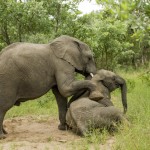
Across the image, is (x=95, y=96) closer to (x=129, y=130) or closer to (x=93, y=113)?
(x=93, y=113)

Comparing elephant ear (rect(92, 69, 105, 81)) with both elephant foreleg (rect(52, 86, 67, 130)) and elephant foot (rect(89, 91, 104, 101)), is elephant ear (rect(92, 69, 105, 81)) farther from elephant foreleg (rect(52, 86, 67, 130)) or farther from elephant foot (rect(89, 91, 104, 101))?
elephant foreleg (rect(52, 86, 67, 130))

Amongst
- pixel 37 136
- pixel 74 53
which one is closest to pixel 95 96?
pixel 74 53

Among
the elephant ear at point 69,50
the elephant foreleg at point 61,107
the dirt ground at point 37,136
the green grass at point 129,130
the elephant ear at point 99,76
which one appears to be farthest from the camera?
the elephant foreleg at point 61,107

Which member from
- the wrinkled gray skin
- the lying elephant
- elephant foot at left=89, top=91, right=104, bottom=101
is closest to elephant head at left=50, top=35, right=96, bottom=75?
the wrinkled gray skin

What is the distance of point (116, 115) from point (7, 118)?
127 inches

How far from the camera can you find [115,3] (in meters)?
4.98

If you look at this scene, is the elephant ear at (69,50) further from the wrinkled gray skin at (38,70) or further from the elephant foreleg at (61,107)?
the elephant foreleg at (61,107)

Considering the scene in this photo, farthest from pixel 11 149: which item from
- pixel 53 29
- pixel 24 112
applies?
pixel 53 29

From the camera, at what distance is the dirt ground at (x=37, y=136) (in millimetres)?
5445

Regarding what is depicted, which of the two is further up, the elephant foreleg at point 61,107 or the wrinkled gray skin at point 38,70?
the wrinkled gray skin at point 38,70

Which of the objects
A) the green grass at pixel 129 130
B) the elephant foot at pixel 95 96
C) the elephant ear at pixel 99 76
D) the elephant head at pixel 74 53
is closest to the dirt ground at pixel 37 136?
the green grass at pixel 129 130

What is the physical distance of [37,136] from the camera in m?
Result: 6.25

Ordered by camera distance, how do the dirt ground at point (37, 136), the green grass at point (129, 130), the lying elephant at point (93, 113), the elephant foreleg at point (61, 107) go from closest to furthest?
the green grass at point (129, 130), the dirt ground at point (37, 136), the lying elephant at point (93, 113), the elephant foreleg at point (61, 107)

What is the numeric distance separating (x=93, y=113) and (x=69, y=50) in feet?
4.15
